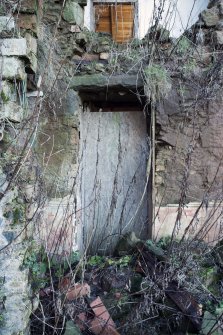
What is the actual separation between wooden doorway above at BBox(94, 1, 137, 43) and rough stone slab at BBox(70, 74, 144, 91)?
1.20 metres

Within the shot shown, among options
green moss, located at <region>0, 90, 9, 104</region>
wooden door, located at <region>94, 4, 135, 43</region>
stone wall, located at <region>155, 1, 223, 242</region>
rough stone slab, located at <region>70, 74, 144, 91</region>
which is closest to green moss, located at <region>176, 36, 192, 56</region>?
stone wall, located at <region>155, 1, 223, 242</region>

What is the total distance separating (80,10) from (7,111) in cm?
286

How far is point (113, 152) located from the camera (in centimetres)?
521

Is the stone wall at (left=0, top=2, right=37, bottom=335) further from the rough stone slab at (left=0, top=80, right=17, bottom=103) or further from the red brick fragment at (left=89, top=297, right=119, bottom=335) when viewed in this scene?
the red brick fragment at (left=89, top=297, right=119, bottom=335)

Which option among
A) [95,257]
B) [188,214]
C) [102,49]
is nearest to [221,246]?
[188,214]

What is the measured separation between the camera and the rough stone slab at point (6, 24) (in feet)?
7.80

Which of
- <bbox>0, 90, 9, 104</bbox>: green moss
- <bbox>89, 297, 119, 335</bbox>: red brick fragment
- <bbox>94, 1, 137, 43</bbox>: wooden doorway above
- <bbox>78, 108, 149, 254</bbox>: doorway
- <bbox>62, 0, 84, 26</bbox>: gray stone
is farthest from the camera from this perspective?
<bbox>94, 1, 137, 43</bbox>: wooden doorway above

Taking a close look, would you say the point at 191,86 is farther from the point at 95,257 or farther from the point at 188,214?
the point at 95,257

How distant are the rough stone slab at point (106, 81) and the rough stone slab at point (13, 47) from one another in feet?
7.13

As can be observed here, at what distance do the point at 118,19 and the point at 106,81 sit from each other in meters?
1.64

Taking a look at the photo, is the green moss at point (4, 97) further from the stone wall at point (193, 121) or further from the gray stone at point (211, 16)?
the gray stone at point (211, 16)

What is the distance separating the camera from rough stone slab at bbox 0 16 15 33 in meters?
2.38

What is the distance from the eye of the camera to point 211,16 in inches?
185

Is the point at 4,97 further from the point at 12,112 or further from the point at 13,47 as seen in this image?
the point at 13,47
